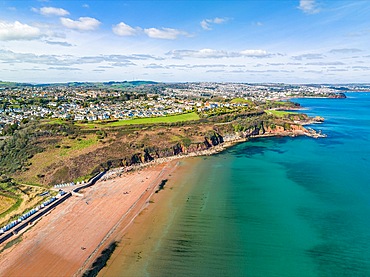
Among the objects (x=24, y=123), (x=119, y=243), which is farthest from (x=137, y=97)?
(x=119, y=243)

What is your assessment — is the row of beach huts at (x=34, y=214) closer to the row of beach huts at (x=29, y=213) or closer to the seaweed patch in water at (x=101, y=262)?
the row of beach huts at (x=29, y=213)

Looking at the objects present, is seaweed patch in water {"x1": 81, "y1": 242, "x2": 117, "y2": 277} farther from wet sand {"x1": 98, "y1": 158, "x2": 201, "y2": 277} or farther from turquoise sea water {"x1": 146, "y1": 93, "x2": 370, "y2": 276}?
turquoise sea water {"x1": 146, "y1": 93, "x2": 370, "y2": 276}

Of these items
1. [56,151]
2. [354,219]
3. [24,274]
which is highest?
[56,151]

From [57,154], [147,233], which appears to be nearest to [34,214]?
[147,233]

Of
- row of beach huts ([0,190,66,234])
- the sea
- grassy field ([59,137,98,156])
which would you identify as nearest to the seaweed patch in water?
the sea

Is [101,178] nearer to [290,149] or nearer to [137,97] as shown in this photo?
[290,149]

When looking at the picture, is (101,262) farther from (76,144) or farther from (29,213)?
(76,144)
